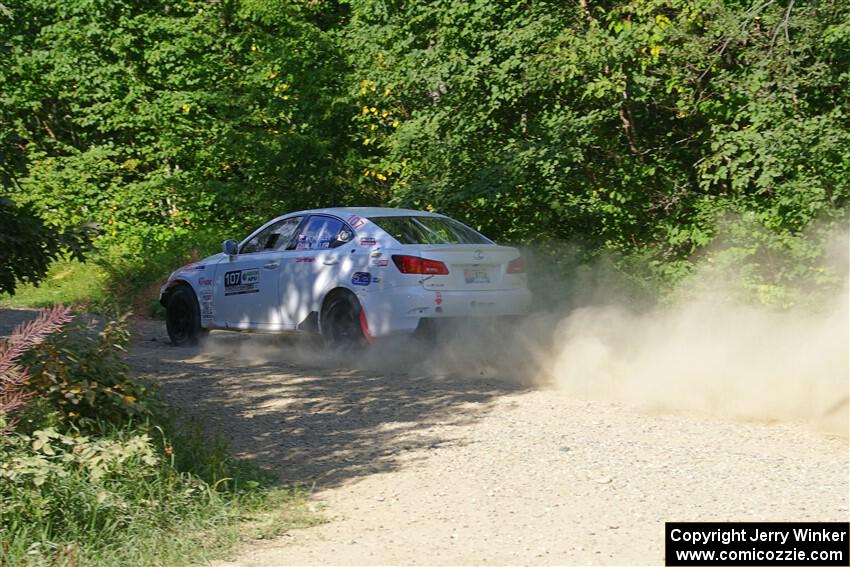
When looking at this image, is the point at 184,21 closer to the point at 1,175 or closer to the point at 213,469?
the point at 1,175

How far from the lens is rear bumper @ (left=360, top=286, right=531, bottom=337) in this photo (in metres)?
11.8

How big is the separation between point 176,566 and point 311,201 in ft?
44.6

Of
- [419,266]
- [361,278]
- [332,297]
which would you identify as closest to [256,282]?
[332,297]

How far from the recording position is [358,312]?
1222 cm

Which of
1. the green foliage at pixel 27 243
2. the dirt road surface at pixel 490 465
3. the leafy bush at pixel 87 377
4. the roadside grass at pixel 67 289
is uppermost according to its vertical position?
the green foliage at pixel 27 243

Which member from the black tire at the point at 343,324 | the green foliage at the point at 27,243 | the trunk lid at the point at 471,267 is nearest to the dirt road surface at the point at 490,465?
the black tire at the point at 343,324

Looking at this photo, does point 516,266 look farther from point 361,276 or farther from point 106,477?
point 106,477

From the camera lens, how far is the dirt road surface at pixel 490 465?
625 cm

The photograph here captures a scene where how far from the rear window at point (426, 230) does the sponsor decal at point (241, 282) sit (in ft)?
5.89

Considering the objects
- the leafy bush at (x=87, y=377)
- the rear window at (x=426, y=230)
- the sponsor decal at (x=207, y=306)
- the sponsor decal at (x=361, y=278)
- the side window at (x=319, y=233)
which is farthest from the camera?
the sponsor decal at (x=207, y=306)

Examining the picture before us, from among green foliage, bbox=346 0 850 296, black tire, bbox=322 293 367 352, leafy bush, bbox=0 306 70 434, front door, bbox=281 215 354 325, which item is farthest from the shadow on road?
green foliage, bbox=346 0 850 296

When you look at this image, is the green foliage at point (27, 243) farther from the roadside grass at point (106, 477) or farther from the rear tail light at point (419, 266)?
the rear tail light at point (419, 266)

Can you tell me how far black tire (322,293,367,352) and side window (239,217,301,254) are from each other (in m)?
1.23

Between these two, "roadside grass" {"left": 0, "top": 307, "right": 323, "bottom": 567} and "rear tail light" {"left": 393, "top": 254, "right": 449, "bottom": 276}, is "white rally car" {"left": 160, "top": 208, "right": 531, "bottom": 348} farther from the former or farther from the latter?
"roadside grass" {"left": 0, "top": 307, "right": 323, "bottom": 567}
